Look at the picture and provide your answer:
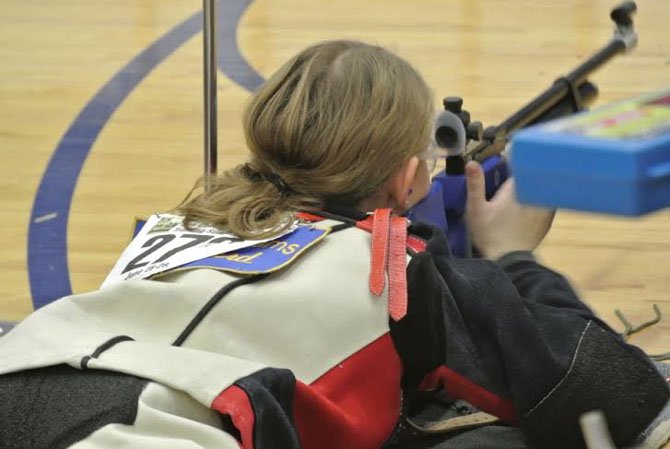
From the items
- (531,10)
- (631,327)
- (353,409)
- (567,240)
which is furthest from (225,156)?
(353,409)

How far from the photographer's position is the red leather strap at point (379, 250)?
1.10 metres

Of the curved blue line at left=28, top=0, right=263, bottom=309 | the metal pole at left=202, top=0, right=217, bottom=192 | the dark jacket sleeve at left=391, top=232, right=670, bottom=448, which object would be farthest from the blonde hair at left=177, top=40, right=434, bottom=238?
the curved blue line at left=28, top=0, right=263, bottom=309

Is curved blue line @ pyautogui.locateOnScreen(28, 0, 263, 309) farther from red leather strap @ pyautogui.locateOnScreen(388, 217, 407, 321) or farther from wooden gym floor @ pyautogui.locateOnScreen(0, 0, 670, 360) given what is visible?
red leather strap @ pyautogui.locateOnScreen(388, 217, 407, 321)

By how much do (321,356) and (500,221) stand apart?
0.36m

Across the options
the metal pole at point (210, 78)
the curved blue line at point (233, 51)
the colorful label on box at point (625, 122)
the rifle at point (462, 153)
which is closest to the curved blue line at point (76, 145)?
the curved blue line at point (233, 51)

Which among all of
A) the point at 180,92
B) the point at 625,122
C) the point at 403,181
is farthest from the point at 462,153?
the point at 180,92

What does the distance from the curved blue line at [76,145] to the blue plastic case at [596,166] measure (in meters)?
1.51

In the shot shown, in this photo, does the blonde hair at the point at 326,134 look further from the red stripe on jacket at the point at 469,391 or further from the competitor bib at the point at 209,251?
the red stripe on jacket at the point at 469,391

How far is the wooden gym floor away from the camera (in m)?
2.03

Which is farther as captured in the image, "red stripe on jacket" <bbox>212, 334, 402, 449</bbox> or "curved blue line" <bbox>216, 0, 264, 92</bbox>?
"curved blue line" <bbox>216, 0, 264, 92</bbox>

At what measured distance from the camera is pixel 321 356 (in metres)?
1.09

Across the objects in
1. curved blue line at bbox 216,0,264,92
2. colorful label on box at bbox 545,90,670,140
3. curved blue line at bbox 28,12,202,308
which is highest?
colorful label on box at bbox 545,90,670,140

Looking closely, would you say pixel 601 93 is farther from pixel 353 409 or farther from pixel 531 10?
pixel 353 409

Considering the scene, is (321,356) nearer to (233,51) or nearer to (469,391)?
(469,391)
